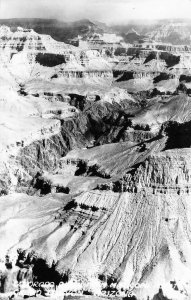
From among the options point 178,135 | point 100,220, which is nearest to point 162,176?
point 100,220

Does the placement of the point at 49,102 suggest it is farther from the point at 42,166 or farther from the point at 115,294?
the point at 115,294

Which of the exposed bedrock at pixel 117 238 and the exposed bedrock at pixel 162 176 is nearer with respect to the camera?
the exposed bedrock at pixel 117 238

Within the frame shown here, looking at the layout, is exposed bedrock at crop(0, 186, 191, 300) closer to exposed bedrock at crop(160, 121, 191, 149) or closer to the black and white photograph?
the black and white photograph

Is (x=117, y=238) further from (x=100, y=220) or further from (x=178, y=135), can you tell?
(x=178, y=135)

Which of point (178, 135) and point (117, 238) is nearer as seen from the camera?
point (117, 238)

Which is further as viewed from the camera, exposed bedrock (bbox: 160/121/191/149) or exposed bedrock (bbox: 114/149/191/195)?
exposed bedrock (bbox: 160/121/191/149)

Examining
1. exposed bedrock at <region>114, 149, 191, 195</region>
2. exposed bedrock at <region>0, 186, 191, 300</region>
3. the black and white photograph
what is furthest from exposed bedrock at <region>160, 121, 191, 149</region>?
exposed bedrock at <region>0, 186, 191, 300</region>

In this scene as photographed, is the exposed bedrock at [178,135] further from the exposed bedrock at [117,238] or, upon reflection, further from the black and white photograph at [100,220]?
the exposed bedrock at [117,238]

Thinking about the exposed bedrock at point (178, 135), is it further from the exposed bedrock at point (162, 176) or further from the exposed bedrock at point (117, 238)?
the exposed bedrock at point (117, 238)

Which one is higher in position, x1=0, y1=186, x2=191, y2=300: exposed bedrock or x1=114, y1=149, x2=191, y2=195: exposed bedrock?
x1=114, y1=149, x2=191, y2=195: exposed bedrock

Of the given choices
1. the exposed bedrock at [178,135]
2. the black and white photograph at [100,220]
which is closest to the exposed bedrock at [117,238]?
the black and white photograph at [100,220]

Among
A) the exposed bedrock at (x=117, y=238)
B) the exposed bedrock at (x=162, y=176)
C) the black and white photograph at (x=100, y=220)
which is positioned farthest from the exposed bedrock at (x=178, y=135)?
the exposed bedrock at (x=117, y=238)

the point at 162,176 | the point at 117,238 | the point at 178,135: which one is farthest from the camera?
the point at 178,135

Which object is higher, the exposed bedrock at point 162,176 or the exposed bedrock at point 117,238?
the exposed bedrock at point 162,176
